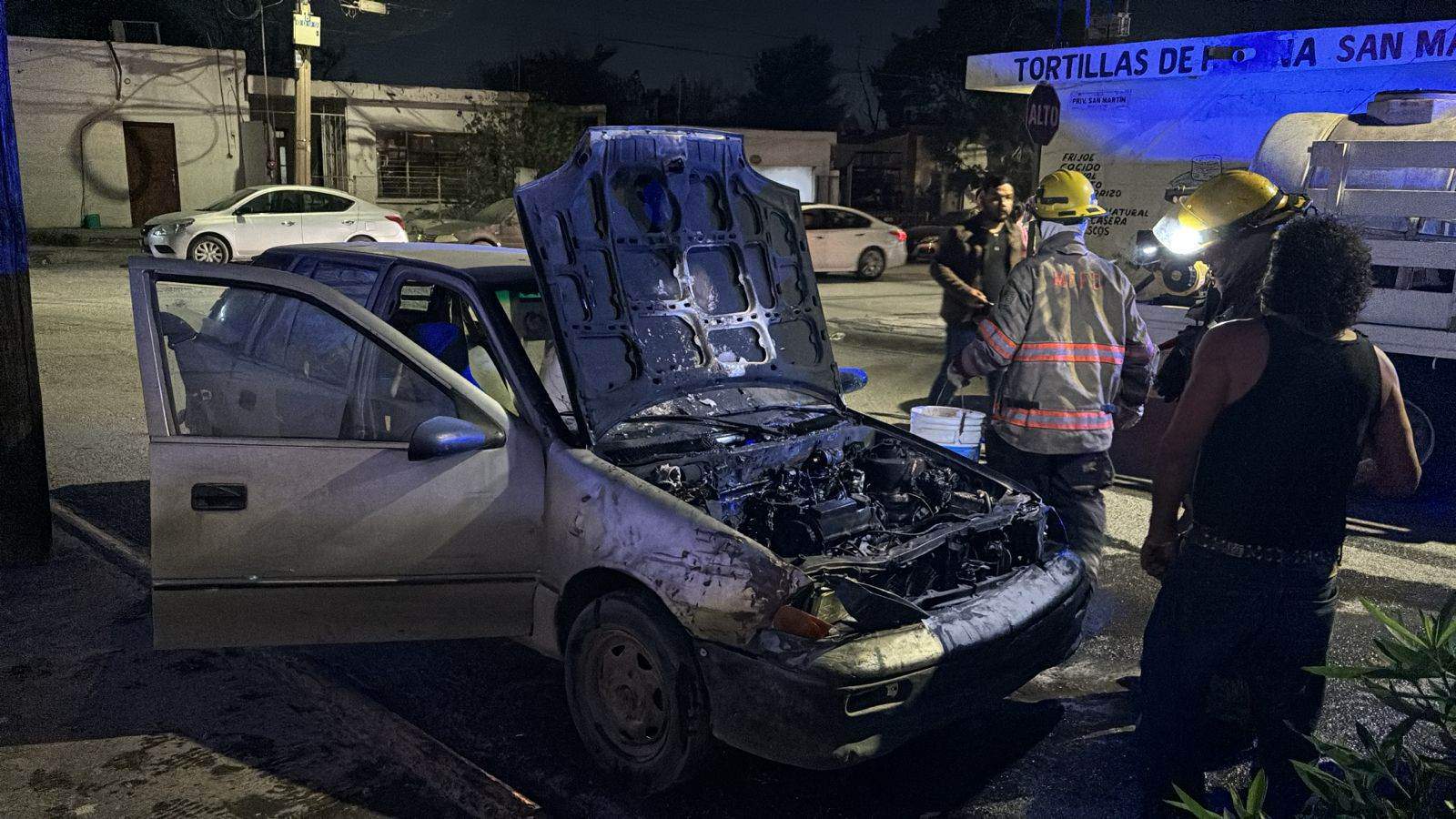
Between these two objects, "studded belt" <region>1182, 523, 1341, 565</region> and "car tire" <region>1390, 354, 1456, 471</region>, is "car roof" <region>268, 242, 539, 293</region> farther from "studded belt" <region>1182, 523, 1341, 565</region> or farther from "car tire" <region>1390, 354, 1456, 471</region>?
"car tire" <region>1390, 354, 1456, 471</region>

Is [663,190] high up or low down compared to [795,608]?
up

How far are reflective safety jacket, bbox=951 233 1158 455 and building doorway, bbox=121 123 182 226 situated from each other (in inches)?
1055

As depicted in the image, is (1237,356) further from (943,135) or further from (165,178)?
(943,135)

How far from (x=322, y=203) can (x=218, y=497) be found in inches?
651

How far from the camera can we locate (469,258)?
4.53 m

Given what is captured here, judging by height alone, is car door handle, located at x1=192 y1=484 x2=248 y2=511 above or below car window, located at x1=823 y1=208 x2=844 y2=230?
below

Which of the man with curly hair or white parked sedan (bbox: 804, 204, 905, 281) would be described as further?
white parked sedan (bbox: 804, 204, 905, 281)

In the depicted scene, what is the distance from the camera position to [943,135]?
34438 millimetres

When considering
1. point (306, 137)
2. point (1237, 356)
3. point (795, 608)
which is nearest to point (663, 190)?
point (795, 608)

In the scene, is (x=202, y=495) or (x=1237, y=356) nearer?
(x=1237, y=356)

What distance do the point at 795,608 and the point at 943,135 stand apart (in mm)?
33334

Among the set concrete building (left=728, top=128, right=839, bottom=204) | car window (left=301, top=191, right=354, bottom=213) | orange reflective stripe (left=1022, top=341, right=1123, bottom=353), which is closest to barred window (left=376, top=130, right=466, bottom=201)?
concrete building (left=728, top=128, right=839, bottom=204)

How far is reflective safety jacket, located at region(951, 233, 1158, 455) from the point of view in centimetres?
434

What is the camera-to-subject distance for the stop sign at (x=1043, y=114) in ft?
34.2
